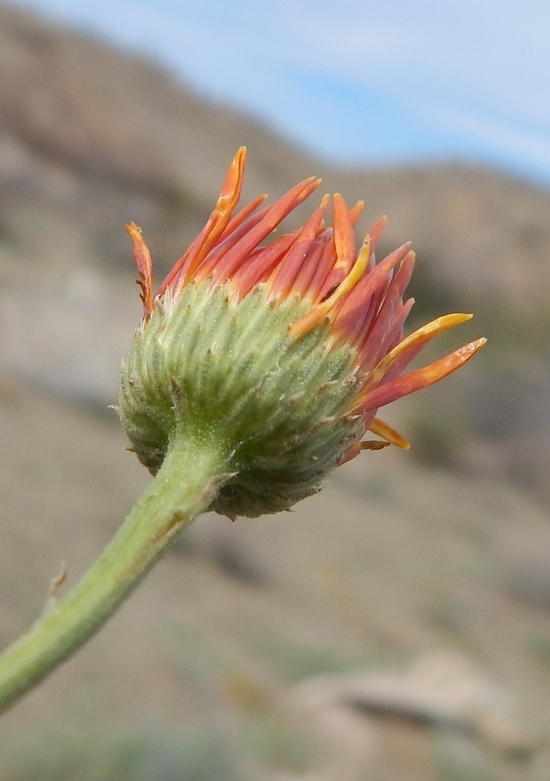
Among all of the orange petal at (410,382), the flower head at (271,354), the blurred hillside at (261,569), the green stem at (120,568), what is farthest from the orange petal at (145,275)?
the blurred hillside at (261,569)

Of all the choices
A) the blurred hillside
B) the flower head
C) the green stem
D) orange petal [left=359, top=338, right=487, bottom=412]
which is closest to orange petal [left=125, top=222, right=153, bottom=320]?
the flower head

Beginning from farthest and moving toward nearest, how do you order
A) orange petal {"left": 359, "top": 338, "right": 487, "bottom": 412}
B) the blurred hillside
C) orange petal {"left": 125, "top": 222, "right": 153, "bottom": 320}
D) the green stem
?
the blurred hillside → orange petal {"left": 125, "top": 222, "right": 153, "bottom": 320} → orange petal {"left": 359, "top": 338, "right": 487, "bottom": 412} → the green stem

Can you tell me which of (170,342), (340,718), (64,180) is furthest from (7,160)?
(170,342)

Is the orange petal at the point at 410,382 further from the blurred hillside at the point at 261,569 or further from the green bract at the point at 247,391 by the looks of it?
the blurred hillside at the point at 261,569

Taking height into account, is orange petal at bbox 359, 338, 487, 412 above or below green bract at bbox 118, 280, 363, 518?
above

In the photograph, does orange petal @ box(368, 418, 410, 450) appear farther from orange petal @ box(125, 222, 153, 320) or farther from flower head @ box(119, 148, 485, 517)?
orange petal @ box(125, 222, 153, 320)

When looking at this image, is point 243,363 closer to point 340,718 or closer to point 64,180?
point 340,718

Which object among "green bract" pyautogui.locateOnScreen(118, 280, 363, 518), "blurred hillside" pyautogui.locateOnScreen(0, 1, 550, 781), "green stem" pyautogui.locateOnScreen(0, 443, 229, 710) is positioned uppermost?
"blurred hillside" pyautogui.locateOnScreen(0, 1, 550, 781)
